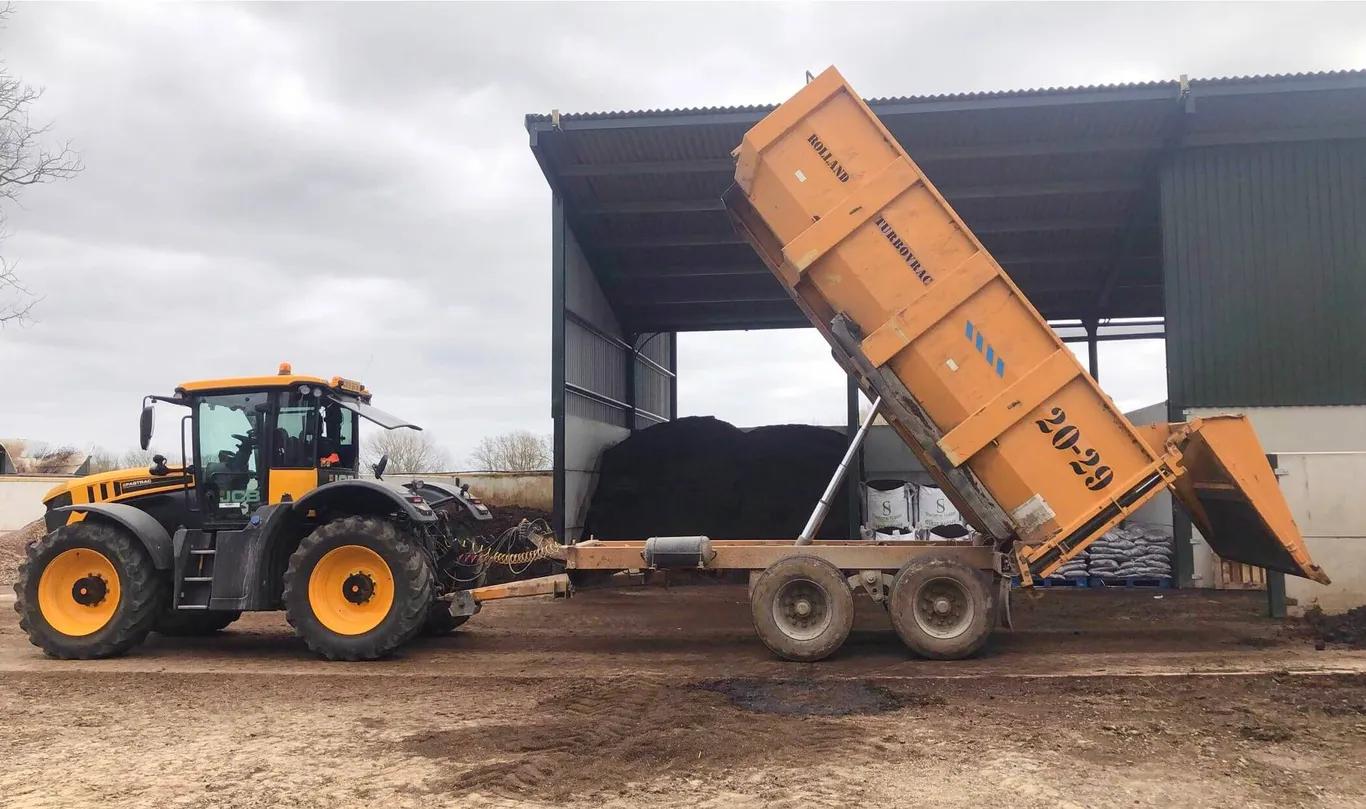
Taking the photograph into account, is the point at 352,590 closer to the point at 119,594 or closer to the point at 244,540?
the point at 244,540

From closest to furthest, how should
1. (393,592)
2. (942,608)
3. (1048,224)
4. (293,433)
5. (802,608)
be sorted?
1. (942,608)
2. (802,608)
3. (393,592)
4. (293,433)
5. (1048,224)

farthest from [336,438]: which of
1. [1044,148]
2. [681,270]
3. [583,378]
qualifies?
[1044,148]

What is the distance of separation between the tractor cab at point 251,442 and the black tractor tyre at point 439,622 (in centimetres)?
177

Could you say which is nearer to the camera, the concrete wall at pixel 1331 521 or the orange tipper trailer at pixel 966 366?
the orange tipper trailer at pixel 966 366

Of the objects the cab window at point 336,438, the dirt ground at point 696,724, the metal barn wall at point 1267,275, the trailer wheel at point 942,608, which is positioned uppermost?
the metal barn wall at point 1267,275

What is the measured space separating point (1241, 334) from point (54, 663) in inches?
575

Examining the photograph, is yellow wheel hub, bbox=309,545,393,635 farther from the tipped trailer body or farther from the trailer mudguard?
the trailer mudguard

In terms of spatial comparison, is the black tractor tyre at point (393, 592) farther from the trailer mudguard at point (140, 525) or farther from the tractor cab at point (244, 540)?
the trailer mudguard at point (140, 525)

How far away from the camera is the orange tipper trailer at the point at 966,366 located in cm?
765

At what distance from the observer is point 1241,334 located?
43.9 feet

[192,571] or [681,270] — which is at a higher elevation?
[681,270]

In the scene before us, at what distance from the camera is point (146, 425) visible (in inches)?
324

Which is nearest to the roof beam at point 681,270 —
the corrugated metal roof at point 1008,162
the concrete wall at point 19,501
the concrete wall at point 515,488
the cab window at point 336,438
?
the corrugated metal roof at point 1008,162

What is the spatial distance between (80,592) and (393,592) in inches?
115
